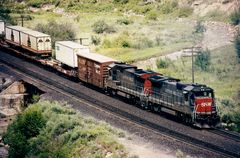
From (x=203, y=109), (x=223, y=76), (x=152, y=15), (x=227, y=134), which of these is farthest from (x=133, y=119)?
(x=152, y=15)

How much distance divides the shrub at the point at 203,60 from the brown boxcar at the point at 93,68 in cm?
1062

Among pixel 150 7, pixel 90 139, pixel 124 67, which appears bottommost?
pixel 90 139

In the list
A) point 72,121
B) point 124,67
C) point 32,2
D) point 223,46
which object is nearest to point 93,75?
point 124,67

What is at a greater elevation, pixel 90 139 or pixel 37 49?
pixel 37 49

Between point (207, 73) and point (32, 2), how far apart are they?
65183 mm

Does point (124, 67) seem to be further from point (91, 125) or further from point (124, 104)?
point (91, 125)

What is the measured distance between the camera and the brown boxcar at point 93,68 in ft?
131

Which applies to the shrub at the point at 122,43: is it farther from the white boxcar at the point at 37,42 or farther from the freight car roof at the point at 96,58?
the freight car roof at the point at 96,58

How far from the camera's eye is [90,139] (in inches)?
1093

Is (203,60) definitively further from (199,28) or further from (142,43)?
(142,43)

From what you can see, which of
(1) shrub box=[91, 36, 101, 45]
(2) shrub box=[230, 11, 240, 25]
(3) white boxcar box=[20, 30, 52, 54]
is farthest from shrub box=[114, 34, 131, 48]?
(2) shrub box=[230, 11, 240, 25]

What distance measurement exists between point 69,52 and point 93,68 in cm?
518

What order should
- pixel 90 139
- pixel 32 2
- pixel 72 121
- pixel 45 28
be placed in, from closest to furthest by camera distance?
pixel 90 139 → pixel 72 121 → pixel 45 28 → pixel 32 2

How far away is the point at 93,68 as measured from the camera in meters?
41.1
